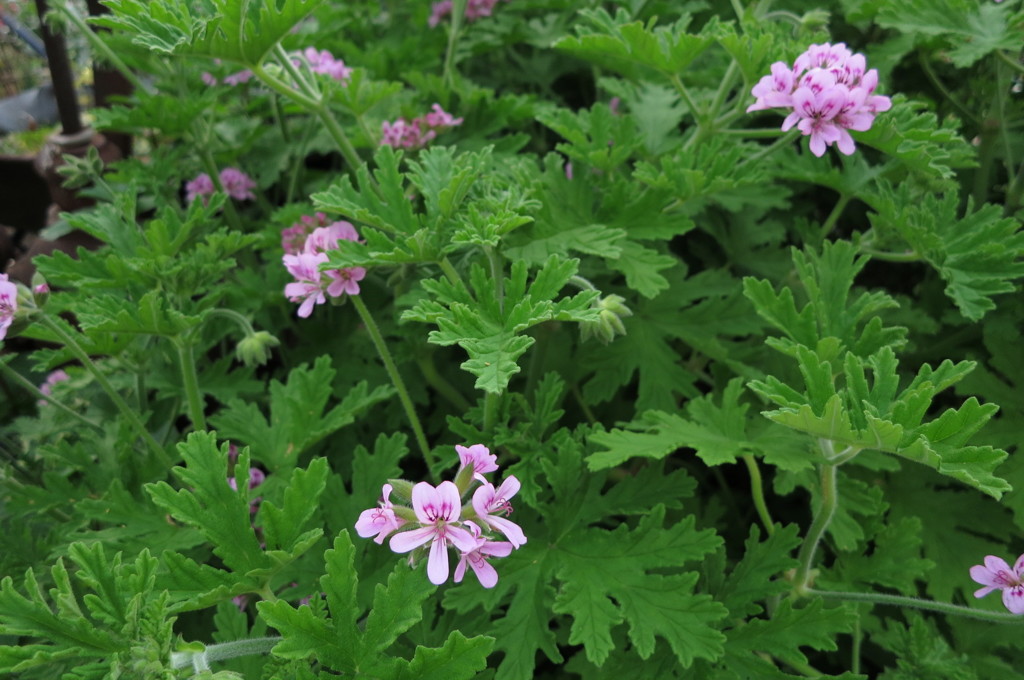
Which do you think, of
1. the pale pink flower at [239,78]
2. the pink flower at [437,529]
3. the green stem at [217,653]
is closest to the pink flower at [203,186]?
the pale pink flower at [239,78]

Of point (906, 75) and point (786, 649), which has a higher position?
point (906, 75)

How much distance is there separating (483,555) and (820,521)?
0.74 metres

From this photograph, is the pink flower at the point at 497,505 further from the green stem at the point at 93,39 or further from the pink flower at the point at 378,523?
the green stem at the point at 93,39

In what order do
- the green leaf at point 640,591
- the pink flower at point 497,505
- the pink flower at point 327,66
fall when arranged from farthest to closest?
the pink flower at point 327,66, the green leaf at point 640,591, the pink flower at point 497,505

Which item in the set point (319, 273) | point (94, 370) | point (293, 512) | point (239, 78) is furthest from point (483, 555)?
point (239, 78)

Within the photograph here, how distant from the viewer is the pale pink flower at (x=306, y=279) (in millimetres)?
1557

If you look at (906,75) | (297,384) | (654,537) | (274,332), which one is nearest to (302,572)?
(297,384)

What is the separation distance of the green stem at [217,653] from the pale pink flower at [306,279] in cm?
61

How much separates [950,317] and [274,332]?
6.12 ft

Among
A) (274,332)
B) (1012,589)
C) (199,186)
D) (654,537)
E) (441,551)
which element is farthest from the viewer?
(199,186)

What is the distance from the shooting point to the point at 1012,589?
138 cm

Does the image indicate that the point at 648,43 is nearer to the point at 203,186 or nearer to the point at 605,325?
the point at 605,325

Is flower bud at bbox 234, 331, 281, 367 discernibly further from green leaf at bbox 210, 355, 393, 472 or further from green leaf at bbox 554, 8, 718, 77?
green leaf at bbox 554, 8, 718, 77

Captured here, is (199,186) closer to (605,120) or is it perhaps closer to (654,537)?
(605,120)
